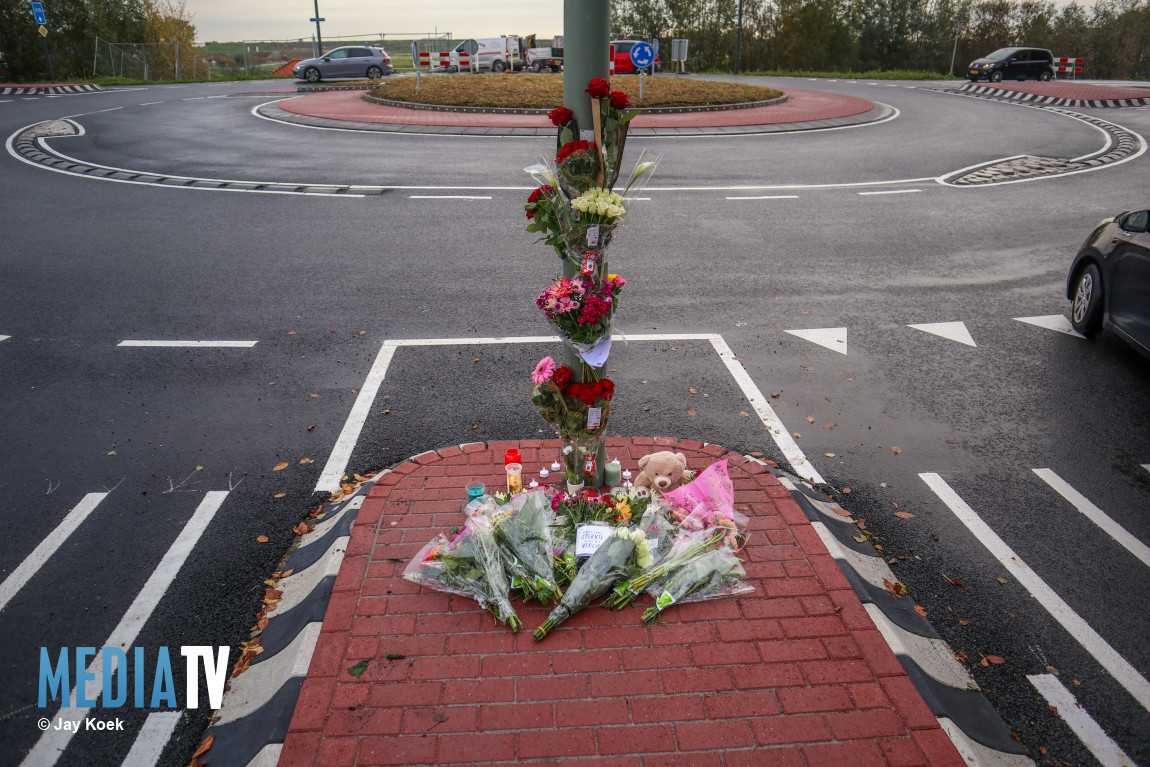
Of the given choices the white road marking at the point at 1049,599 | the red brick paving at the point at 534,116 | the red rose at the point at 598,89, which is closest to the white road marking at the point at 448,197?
the red brick paving at the point at 534,116

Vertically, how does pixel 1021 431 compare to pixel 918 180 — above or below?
below

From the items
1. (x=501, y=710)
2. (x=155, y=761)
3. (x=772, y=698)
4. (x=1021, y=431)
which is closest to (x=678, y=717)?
(x=772, y=698)

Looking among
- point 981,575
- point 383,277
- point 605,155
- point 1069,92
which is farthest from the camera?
point 1069,92

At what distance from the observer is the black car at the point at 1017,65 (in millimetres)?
35406

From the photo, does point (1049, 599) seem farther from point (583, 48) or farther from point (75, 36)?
point (75, 36)

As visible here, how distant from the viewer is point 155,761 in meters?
3.40

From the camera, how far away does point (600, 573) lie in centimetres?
407

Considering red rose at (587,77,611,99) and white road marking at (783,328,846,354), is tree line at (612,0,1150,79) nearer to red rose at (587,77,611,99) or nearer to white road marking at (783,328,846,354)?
white road marking at (783,328,846,354)

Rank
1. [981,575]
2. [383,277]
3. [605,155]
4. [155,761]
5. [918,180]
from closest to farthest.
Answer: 1. [155,761]
2. [605,155]
3. [981,575]
4. [383,277]
5. [918,180]

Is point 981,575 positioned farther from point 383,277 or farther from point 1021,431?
point 383,277

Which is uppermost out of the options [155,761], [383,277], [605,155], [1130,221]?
[605,155]

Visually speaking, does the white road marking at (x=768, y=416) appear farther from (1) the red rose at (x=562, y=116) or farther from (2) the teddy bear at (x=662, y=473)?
(1) the red rose at (x=562, y=116)

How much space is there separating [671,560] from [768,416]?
→ 2.56 metres

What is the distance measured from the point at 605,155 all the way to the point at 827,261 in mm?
6917
